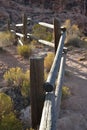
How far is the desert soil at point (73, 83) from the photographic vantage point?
5.07 metres

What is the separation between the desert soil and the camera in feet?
16.6

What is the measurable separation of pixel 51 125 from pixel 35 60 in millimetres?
979

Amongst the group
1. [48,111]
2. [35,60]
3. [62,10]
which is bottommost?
[62,10]

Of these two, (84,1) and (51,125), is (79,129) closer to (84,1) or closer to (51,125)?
(51,125)

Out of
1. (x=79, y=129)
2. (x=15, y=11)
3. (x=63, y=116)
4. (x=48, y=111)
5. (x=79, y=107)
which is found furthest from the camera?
(x=15, y=11)

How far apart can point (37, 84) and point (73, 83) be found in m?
3.70

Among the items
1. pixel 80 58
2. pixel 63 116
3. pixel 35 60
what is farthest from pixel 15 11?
pixel 35 60

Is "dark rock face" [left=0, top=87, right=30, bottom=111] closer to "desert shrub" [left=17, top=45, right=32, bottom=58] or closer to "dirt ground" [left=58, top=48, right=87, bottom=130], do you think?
"dirt ground" [left=58, top=48, right=87, bottom=130]

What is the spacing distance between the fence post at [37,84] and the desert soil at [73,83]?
1308 millimetres

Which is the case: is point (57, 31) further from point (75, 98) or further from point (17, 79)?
point (75, 98)

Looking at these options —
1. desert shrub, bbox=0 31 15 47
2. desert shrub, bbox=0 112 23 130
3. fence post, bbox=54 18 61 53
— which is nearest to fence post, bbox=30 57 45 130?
desert shrub, bbox=0 112 23 130

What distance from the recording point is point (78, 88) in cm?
685

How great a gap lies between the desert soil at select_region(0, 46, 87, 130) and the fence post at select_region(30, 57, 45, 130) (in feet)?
4.29

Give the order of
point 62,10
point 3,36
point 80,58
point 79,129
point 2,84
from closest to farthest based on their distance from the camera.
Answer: point 79,129 → point 2,84 → point 80,58 → point 3,36 → point 62,10
